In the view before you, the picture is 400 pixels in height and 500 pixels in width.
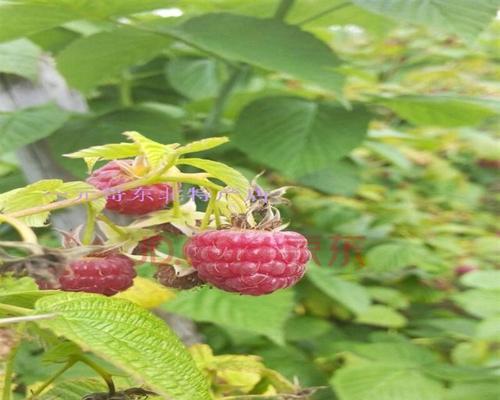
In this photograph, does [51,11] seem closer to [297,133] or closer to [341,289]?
[297,133]

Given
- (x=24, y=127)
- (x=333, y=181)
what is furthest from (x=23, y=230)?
(x=333, y=181)

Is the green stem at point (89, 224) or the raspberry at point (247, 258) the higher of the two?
the green stem at point (89, 224)

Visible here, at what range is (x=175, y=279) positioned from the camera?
45 centimetres

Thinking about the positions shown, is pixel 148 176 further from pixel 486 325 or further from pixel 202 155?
pixel 202 155

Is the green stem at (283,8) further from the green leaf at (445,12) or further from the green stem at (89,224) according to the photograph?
the green stem at (89,224)

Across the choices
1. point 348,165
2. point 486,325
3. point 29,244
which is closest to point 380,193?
point 348,165

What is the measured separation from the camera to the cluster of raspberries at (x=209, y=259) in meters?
0.43

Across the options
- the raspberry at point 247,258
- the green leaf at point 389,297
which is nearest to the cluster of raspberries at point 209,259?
the raspberry at point 247,258

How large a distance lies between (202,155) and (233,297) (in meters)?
0.23

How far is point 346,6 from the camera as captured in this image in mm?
1272

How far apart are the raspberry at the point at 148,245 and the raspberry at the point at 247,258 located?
26mm

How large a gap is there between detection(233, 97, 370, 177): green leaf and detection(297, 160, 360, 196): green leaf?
0.49 ft

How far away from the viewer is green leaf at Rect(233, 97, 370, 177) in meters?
1.18

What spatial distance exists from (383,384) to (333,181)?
0.50 meters
